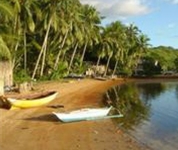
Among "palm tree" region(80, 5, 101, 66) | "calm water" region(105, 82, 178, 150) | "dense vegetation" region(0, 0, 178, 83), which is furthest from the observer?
"palm tree" region(80, 5, 101, 66)

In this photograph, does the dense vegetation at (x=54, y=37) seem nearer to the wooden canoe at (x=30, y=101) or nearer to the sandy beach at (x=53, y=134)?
the wooden canoe at (x=30, y=101)

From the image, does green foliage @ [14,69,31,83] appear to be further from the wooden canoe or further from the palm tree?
the palm tree

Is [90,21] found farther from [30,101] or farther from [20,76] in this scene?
[30,101]

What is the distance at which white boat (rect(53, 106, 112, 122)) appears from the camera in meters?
30.8

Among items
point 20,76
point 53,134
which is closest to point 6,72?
point 20,76

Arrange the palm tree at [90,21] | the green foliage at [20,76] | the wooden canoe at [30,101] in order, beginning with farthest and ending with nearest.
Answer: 1. the palm tree at [90,21]
2. the green foliage at [20,76]
3. the wooden canoe at [30,101]

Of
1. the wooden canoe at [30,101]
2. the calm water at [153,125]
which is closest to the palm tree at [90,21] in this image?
the calm water at [153,125]

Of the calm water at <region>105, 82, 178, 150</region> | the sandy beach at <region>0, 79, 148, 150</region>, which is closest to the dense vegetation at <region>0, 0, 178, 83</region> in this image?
the sandy beach at <region>0, 79, 148, 150</region>

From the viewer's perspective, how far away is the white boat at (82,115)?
30828mm

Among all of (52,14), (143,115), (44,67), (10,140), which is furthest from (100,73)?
(10,140)

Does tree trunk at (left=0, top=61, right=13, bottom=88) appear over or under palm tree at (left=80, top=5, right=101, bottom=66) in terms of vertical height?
under

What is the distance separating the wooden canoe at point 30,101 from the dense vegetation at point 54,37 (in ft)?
12.9

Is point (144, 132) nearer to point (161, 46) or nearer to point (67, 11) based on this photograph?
point (67, 11)

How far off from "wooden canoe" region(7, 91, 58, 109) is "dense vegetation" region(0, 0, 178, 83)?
393 centimetres
